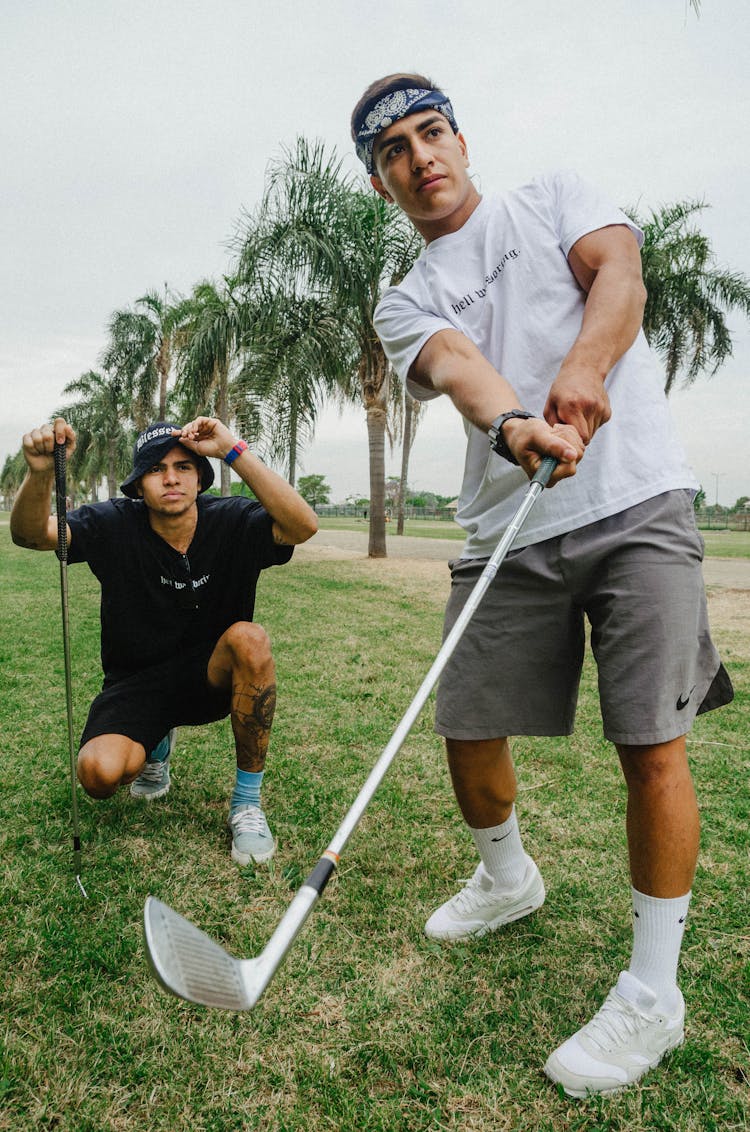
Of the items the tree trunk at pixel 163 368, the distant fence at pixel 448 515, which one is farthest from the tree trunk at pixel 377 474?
the distant fence at pixel 448 515

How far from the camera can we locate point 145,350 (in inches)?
1062

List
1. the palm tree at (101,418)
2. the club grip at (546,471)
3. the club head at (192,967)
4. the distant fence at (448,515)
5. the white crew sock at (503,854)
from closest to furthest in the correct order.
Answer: the club head at (192,967) < the club grip at (546,471) < the white crew sock at (503,854) < the palm tree at (101,418) < the distant fence at (448,515)

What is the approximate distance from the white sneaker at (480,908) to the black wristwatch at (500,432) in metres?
1.34

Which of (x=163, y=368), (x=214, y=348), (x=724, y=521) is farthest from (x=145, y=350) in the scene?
(x=724, y=521)

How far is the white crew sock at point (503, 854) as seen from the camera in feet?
7.52

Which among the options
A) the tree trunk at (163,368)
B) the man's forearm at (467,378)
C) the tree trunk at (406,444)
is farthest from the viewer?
the tree trunk at (163,368)

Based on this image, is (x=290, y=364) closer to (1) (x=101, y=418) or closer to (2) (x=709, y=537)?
(1) (x=101, y=418)

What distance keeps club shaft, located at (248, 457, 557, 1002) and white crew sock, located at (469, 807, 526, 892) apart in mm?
829

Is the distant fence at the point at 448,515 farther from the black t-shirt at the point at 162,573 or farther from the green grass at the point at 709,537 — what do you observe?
the black t-shirt at the point at 162,573

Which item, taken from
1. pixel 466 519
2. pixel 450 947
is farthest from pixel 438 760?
pixel 466 519

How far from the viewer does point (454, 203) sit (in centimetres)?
217

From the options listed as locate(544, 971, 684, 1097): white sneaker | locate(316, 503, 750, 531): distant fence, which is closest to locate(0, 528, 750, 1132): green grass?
locate(544, 971, 684, 1097): white sneaker

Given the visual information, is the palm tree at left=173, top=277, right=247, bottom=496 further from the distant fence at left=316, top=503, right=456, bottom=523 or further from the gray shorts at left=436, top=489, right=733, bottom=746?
the distant fence at left=316, top=503, right=456, bottom=523

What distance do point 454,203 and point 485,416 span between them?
739 millimetres
